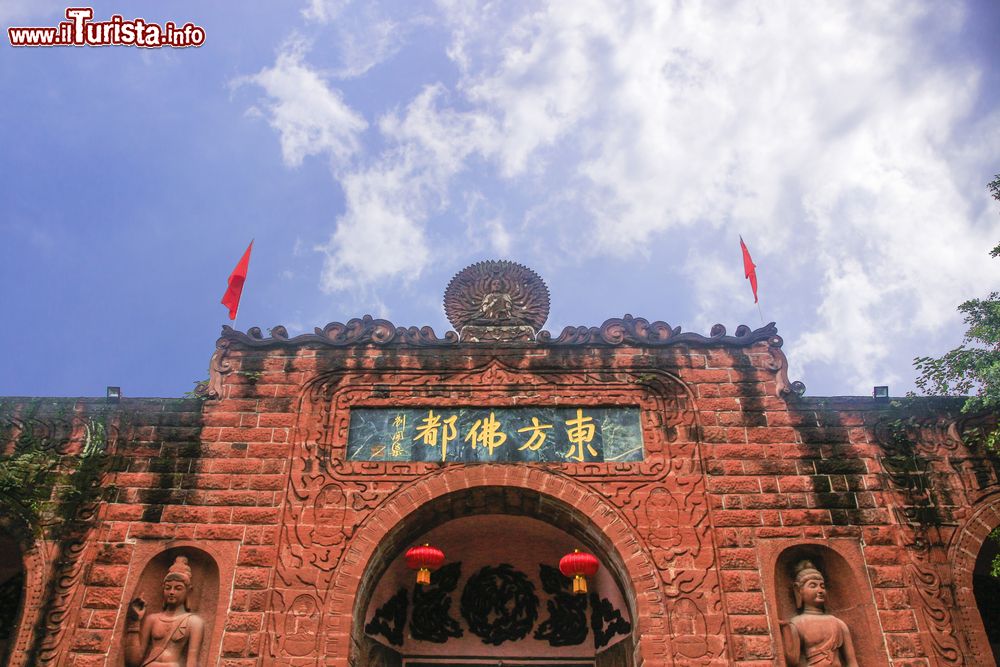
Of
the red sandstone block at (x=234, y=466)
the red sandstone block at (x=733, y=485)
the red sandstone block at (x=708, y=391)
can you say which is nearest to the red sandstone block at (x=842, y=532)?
the red sandstone block at (x=733, y=485)

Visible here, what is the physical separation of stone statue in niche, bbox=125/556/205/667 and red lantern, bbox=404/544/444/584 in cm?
211

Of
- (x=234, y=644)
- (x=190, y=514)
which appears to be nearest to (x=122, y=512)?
(x=190, y=514)

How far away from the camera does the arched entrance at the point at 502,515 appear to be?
719 centimetres

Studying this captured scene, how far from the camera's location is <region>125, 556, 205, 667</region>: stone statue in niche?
23.0 ft

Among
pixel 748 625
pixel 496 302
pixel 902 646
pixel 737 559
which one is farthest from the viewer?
pixel 496 302

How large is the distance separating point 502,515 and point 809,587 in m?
3.29

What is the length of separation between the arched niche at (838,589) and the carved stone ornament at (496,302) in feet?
12.0

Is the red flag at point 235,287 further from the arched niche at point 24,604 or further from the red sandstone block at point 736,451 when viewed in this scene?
the red sandstone block at point 736,451

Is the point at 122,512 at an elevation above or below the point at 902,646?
above

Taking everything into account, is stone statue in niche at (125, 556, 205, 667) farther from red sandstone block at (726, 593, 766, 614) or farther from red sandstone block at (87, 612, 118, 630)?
red sandstone block at (726, 593, 766, 614)

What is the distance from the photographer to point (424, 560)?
775cm

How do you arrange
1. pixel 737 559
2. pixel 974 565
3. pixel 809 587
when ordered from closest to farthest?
pixel 809 587 < pixel 737 559 < pixel 974 565

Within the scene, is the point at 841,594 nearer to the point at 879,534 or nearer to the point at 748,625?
the point at 879,534

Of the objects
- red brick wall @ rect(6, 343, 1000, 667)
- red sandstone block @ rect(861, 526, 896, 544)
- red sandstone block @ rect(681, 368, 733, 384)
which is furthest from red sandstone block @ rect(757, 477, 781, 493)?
red sandstone block @ rect(681, 368, 733, 384)
